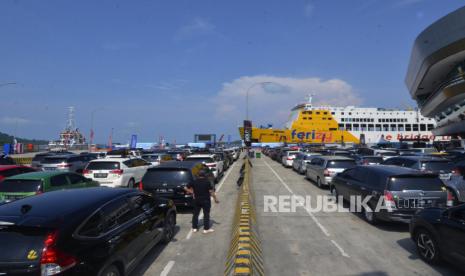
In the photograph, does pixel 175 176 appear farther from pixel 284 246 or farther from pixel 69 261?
pixel 69 261

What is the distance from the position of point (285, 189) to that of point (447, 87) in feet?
155

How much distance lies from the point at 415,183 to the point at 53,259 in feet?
26.8

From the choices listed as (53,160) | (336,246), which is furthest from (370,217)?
(53,160)

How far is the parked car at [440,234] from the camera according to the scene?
16.8ft

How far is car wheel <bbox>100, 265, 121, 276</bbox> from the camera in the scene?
415 cm

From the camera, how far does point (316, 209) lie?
1066cm

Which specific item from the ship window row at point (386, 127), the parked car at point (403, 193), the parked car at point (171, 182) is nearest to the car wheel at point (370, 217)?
the parked car at point (403, 193)

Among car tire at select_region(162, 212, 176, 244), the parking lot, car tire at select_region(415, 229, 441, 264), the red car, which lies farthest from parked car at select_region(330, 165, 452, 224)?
the red car

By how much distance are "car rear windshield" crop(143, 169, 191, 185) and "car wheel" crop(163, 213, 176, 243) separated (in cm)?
263

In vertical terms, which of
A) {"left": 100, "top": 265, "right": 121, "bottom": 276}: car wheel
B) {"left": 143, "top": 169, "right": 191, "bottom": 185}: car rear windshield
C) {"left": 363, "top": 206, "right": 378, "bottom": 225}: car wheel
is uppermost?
{"left": 143, "top": 169, "right": 191, "bottom": 185}: car rear windshield

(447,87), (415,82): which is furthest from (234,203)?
(415,82)

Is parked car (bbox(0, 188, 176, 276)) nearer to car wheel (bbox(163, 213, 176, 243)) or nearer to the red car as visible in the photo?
car wheel (bbox(163, 213, 176, 243))

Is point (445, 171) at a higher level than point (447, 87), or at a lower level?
lower

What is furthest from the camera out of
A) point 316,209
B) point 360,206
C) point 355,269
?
point 316,209
